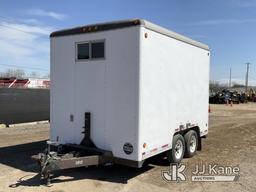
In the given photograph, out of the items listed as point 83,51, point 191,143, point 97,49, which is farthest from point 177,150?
point 83,51

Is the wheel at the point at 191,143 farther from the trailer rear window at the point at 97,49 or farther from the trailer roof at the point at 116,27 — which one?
the trailer rear window at the point at 97,49

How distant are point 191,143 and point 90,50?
395 centimetres

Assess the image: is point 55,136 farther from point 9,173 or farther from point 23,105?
point 23,105

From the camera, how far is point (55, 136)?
827 cm

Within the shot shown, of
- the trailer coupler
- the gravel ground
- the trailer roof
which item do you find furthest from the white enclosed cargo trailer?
the gravel ground

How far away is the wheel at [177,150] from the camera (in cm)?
823

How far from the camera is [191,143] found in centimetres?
950

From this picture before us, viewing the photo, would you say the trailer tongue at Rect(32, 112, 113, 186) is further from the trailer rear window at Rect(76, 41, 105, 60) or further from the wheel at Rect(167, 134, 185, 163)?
the wheel at Rect(167, 134, 185, 163)

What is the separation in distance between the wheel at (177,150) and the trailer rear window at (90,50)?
2699 mm

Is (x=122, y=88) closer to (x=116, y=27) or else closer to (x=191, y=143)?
(x=116, y=27)

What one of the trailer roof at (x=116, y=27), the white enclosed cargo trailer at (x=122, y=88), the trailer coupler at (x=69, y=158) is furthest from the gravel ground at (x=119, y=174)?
the trailer roof at (x=116, y=27)

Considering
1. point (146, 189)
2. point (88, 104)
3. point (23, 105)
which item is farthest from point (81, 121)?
point (23, 105)

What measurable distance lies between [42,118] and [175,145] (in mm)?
10947

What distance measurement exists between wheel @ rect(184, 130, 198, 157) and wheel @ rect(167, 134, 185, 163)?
1.05ft
